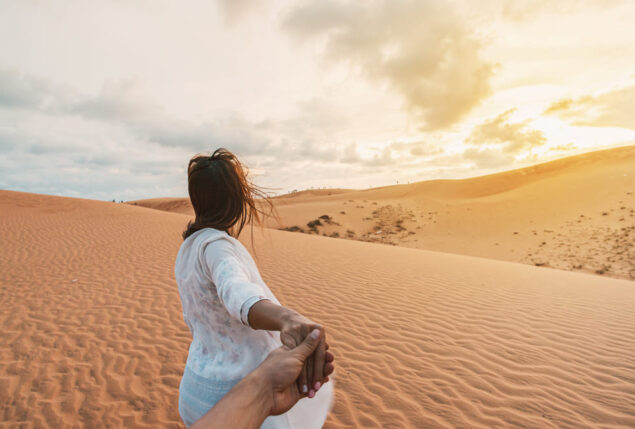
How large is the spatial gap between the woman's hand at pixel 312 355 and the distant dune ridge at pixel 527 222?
16.7 meters

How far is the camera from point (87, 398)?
3.68 metres

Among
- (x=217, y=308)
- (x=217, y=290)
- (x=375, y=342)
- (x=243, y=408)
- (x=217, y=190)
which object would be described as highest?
(x=217, y=190)

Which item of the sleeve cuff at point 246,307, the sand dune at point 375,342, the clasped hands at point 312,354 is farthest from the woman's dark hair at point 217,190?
the sand dune at point 375,342

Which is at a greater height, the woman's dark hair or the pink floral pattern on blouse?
the woman's dark hair

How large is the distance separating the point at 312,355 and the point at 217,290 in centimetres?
41

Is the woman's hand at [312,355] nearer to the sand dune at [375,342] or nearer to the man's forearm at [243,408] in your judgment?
the man's forearm at [243,408]

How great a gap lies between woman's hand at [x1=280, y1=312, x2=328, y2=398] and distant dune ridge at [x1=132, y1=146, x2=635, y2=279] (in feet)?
54.9

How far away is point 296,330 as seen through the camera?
3.16 ft

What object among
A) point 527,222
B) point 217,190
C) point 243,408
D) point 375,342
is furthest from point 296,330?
point 527,222

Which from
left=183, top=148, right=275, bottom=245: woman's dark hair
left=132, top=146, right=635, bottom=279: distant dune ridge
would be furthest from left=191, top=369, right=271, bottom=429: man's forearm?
left=132, top=146, right=635, bottom=279: distant dune ridge

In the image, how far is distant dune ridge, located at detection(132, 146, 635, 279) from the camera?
1553cm

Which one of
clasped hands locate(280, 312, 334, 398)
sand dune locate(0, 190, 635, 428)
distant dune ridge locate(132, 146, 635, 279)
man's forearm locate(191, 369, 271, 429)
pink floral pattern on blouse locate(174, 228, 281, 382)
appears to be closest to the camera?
man's forearm locate(191, 369, 271, 429)

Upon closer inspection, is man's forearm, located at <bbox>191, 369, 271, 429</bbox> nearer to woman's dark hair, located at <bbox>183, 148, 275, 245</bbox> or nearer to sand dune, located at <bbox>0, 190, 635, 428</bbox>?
woman's dark hair, located at <bbox>183, 148, 275, 245</bbox>

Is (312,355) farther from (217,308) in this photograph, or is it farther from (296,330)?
(217,308)
